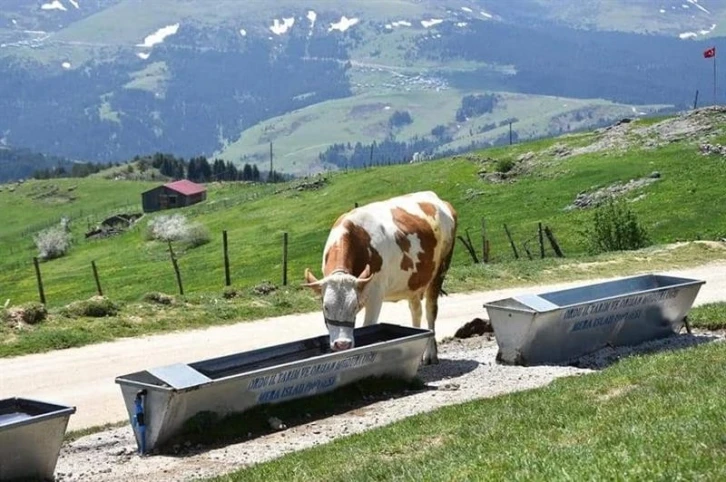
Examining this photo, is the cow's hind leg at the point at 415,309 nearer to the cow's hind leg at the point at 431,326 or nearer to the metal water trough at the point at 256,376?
the cow's hind leg at the point at 431,326

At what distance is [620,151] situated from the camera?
91.8 metres

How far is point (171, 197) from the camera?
19338 centimetres

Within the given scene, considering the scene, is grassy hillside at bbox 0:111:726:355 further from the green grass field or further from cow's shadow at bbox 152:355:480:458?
the green grass field

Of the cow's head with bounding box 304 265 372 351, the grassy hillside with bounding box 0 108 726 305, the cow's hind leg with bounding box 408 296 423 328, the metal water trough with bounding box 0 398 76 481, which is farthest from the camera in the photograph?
the grassy hillside with bounding box 0 108 726 305

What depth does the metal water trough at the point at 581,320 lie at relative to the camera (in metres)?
20.4

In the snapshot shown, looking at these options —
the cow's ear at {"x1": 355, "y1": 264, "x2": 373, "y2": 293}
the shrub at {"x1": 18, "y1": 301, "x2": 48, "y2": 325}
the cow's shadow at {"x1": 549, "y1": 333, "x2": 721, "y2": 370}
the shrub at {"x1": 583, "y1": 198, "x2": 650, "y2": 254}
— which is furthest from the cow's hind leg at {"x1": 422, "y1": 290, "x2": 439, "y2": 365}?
the shrub at {"x1": 583, "y1": 198, "x2": 650, "y2": 254}

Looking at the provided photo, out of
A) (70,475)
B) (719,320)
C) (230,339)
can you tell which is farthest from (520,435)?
(230,339)

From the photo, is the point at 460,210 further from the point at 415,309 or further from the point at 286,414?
the point at 286,414

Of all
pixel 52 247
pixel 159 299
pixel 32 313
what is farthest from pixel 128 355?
pixel 52 247

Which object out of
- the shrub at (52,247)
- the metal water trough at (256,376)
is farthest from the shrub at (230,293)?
the shrub at (52,247)

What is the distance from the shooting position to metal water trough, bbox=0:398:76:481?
13703 mm

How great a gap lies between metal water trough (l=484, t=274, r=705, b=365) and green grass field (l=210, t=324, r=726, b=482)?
10.6 feet

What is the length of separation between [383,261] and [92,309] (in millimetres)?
12974

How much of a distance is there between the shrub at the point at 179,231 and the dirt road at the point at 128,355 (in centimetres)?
8167
